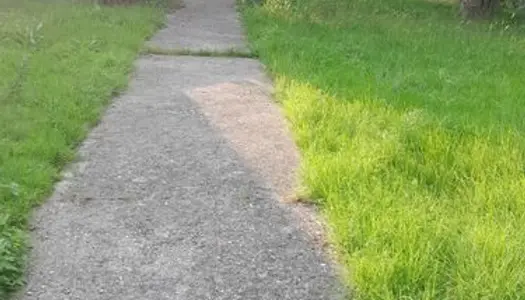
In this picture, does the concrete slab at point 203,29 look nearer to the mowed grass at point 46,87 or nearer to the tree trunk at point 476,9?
the mowed grass at point 46,87

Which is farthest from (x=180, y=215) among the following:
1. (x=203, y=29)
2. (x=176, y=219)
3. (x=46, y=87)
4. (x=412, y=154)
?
(x=203, y=29)

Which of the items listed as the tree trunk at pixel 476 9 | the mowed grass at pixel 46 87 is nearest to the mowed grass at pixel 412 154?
the mowed grass at pixel 46 87

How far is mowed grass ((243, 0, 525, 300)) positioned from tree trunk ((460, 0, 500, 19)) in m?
3.73

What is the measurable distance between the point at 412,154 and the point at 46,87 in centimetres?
335

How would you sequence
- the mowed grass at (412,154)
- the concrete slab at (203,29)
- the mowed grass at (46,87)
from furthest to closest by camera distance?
the concrete slab at (203,29), the mowed grass at (46,87), the mowed grass at (412,154)

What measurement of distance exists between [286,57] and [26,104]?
10.8ft

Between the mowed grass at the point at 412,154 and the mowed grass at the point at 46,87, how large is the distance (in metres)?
1.56

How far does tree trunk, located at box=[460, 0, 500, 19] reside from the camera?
45.2 feet

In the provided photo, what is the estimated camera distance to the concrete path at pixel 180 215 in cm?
327

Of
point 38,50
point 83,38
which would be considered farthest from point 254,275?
point 83,38

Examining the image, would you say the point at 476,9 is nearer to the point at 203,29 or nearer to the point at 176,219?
the point at 203,29

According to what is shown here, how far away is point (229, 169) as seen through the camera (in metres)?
4.79

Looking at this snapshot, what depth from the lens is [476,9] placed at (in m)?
13.8

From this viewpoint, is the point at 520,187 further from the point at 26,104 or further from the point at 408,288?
the point at 26,104
